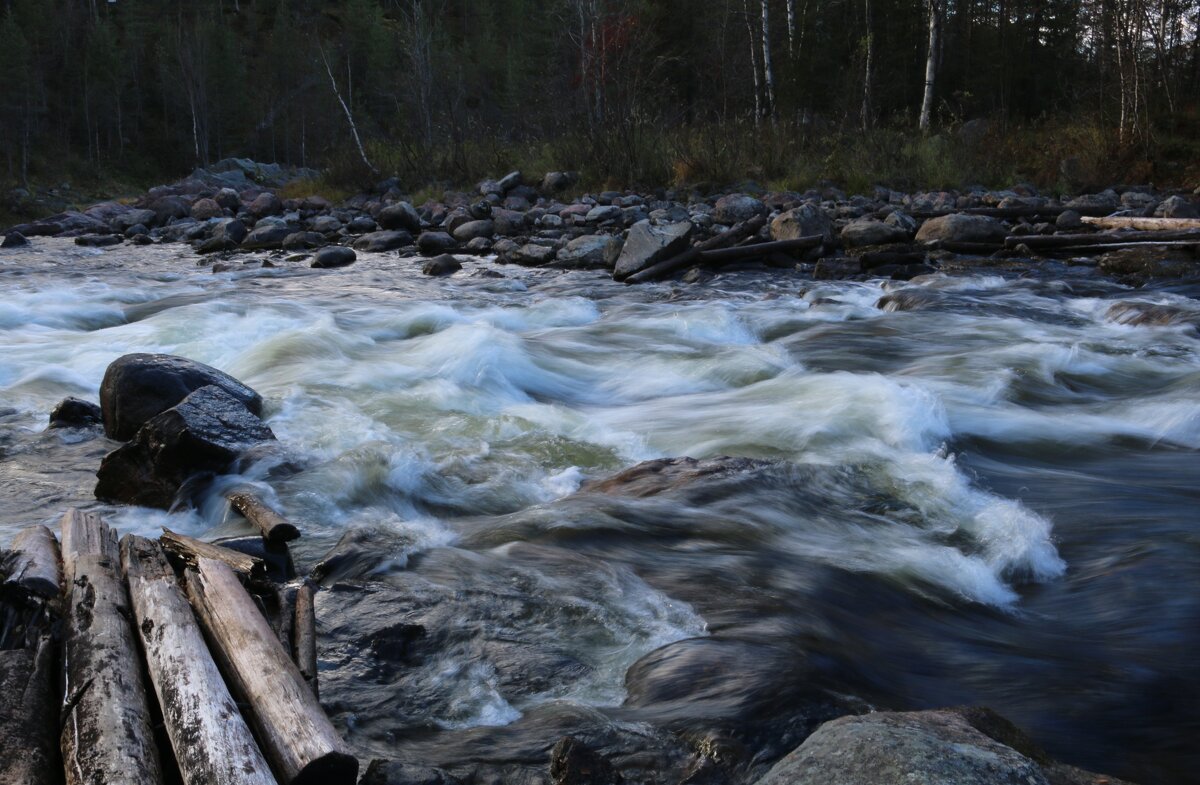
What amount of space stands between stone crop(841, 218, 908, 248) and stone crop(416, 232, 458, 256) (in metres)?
4.84

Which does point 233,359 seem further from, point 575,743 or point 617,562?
point 575,743

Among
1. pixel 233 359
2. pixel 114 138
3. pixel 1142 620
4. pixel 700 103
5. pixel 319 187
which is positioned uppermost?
pixel 114 138

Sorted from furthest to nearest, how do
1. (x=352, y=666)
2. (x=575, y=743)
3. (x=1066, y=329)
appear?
(x=1066, y=329)
(x=352, y=666)
(x=575, y=743)

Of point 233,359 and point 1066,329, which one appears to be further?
point 1066,329

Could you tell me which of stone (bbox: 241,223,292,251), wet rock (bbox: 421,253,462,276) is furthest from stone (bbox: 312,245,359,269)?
stone (bbox: 241,223,292,251)

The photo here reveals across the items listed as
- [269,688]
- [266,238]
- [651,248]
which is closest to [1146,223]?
[651,248]

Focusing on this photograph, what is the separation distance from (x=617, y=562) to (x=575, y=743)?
4.00 ft

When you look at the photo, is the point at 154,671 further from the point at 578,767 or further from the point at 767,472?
the point at 767,472

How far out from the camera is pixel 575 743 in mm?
2152

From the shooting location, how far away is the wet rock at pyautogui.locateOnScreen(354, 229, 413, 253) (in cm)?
1255

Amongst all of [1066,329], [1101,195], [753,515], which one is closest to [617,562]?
[753,515]

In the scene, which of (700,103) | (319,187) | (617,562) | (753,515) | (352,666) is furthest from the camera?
(700,103)

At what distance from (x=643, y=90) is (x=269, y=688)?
16.8 meters

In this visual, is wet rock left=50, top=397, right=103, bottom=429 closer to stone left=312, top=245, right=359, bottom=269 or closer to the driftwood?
the driftwood
